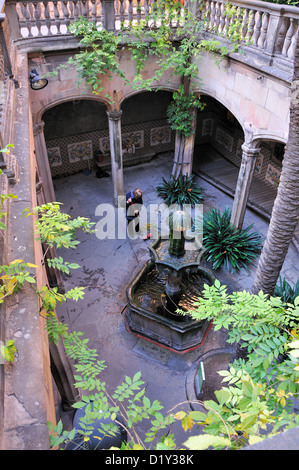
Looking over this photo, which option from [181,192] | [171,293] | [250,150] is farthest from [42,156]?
[250,150]

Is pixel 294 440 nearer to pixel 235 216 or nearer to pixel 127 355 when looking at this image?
pixel 127 355

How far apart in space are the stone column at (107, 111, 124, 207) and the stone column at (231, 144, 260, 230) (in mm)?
3155

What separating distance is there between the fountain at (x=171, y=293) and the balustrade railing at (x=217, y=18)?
3.46 m

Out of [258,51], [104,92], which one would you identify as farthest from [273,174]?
[104,92]

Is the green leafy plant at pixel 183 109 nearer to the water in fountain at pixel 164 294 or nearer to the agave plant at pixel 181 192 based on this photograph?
the agave plant at pixel 181 192

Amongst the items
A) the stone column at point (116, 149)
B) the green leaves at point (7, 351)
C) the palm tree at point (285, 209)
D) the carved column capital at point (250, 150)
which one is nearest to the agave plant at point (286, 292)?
the palm tree at point (285, 209)

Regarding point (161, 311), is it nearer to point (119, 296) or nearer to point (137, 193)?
point (119, 296)

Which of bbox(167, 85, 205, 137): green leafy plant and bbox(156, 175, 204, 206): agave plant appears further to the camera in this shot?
bbox(156, 175, 204, 206): agave plant

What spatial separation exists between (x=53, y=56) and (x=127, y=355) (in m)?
6.12

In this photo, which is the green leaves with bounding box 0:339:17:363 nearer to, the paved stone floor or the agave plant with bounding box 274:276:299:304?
the paved stone floor

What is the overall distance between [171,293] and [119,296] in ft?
4.03

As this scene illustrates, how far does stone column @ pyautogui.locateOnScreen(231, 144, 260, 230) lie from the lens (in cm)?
761

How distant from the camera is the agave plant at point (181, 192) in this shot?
10.1 meters

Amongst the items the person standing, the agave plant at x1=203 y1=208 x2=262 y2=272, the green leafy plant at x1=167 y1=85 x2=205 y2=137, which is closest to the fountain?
the agave plant at x1=203 y1=208 x2=262 y2=272
